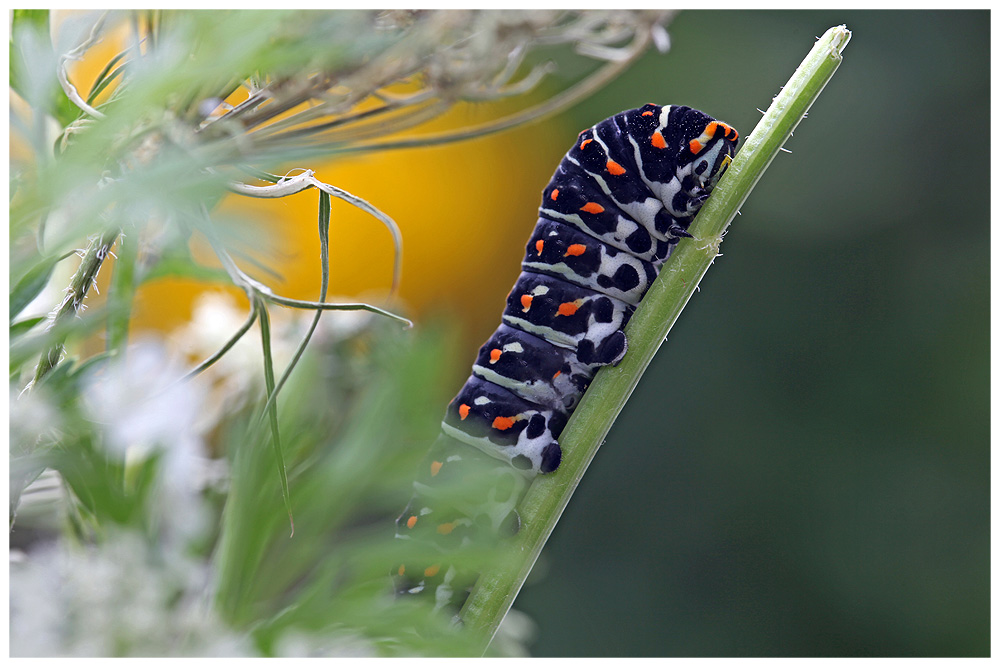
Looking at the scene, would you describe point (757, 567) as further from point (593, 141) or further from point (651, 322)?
point (651, 322)

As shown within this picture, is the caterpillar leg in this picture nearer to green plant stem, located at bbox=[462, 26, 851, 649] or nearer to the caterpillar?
the caterpillar

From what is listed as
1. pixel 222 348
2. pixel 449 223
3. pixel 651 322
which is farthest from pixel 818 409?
pixel 222 348

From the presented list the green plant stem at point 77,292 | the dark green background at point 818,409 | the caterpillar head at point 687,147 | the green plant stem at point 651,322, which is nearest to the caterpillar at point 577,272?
the caterpillar head at point 687,147

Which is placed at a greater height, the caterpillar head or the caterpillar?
the caterpillar head

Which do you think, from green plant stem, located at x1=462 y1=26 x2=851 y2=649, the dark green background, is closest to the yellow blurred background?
the dark green background

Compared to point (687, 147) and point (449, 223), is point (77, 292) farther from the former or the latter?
point (449, 223)

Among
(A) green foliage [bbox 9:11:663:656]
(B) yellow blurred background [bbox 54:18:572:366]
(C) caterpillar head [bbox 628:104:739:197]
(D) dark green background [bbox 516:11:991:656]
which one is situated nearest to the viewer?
(A) green foliage [bbox 9:11:663:656]
